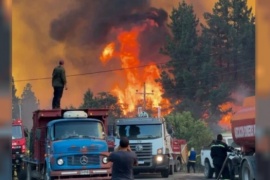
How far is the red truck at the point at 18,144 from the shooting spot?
2294cm

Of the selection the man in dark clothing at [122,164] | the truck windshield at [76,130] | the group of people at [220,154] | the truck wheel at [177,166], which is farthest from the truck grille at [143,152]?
the man in dark clothing at [122,164]

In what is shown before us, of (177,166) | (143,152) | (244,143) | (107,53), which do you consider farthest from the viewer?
(107,53)

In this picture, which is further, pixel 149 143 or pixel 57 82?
pixel 149 143

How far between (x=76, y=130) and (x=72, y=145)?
2.57ft

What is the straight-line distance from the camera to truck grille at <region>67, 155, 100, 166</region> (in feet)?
52.3

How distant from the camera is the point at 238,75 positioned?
198 feet

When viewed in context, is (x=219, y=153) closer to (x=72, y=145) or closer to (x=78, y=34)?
(x=72, y=145)

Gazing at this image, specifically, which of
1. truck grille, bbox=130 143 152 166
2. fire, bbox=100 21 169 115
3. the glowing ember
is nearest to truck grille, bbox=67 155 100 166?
truck grille, bbox=130 143 152 166

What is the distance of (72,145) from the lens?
16.0 m

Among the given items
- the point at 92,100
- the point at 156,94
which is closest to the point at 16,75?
the point at 92,100

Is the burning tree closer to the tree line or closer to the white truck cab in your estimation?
the tree line

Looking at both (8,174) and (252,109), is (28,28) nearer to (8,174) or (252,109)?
(252,109)

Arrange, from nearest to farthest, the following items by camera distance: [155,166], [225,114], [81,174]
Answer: [81,174], [155,166], [225,114]

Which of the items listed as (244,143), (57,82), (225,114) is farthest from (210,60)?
(244,143)
